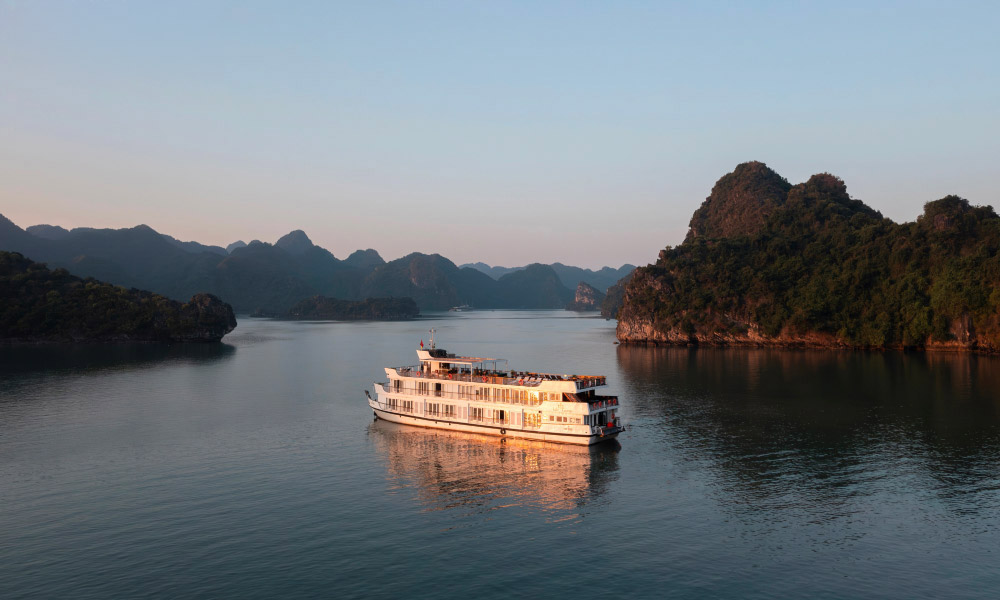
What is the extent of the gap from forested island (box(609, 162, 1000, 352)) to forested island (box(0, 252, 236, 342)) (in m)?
142

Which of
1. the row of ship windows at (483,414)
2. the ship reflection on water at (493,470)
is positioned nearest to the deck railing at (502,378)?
the row of ship windows at (483,414)

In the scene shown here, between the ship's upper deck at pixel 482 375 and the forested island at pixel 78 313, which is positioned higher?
the forested island at pixel 78 313

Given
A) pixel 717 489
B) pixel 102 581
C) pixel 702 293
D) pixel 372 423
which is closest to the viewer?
pixel 102 581

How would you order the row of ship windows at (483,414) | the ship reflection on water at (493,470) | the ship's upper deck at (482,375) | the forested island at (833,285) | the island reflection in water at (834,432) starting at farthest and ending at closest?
the forested island at (833,285)
the ship's upper deck at (482,375)
the row of ship windows at (483,414)
the ship reflection on water at (493,470)
the island reflection in water at (834,432)

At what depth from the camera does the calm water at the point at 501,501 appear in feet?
103

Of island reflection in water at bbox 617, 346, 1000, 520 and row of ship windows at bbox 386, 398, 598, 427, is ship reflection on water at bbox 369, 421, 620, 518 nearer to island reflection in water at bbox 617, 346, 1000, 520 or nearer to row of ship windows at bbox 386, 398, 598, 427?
row of ship windows at bbox 386, 398, 598, 427

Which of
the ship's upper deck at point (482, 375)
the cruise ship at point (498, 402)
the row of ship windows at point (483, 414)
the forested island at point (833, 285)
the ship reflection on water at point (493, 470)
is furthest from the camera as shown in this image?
the forested island at point (833, 285)

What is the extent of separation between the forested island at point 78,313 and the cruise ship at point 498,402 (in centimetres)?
14948

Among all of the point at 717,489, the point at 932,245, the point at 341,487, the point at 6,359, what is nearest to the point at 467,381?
the point at 341,487

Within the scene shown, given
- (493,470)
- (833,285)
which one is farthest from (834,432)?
(833,285)

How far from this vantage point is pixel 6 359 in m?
133

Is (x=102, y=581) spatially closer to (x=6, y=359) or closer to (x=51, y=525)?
(x=51, y=525)

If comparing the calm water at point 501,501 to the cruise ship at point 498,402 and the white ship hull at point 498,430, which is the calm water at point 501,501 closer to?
the white ship hull at point 498,430

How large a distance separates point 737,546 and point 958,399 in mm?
61558
